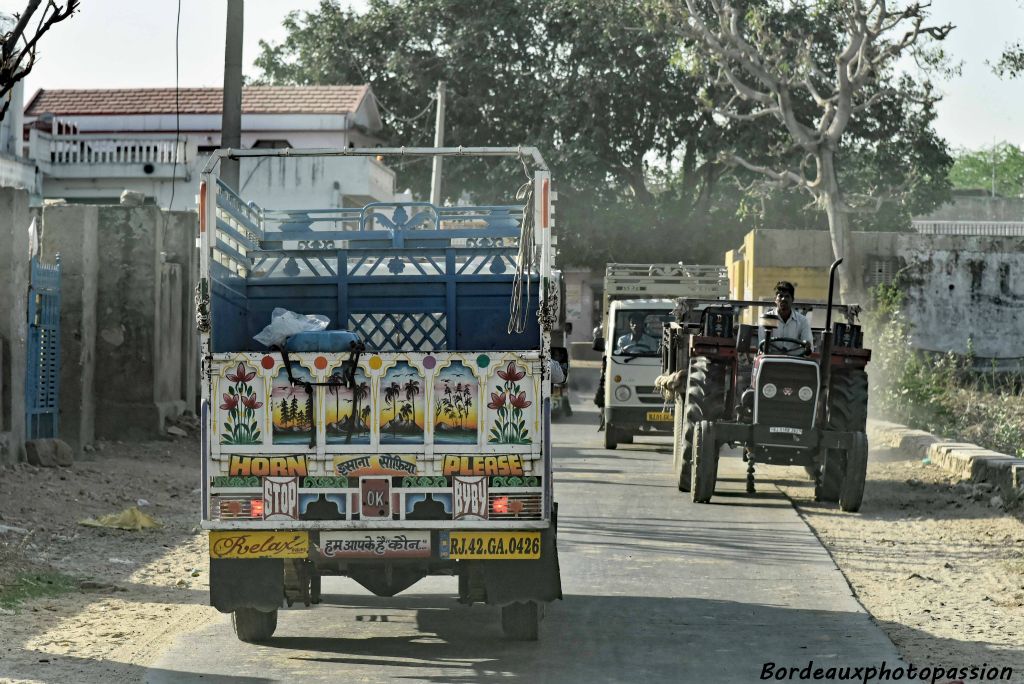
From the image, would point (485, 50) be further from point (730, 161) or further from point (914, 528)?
point (914, 528)

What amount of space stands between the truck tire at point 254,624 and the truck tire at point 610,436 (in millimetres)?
12077

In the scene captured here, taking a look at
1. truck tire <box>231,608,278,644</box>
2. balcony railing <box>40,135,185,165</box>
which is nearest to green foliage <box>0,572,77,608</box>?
truck tire <box>231,608,278,644</box>

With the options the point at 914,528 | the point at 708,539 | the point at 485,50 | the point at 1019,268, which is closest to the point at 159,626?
the point at 708,539

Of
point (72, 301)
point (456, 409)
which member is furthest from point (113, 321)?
A: point (456, 409)

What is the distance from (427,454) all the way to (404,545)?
1.62 ft

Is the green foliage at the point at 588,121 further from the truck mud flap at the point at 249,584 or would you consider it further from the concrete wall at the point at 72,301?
the truck mud flap at the point at 249,584

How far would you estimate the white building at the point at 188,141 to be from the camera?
3669cm

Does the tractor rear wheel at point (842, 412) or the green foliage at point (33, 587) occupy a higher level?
the tractor rear wheel at point (842, 412)

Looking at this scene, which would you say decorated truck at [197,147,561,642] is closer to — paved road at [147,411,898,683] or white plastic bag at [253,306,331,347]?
paved road at [147,411,898,683]

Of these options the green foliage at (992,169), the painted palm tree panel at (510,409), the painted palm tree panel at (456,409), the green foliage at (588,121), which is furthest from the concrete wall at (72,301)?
the green foliage at (992,169)

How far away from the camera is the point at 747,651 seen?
Answer: 7.98 meters

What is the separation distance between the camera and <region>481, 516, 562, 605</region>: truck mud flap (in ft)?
25.3

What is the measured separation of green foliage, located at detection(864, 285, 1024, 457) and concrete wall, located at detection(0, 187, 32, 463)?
11.5 meters

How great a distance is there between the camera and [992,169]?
11312 cm
